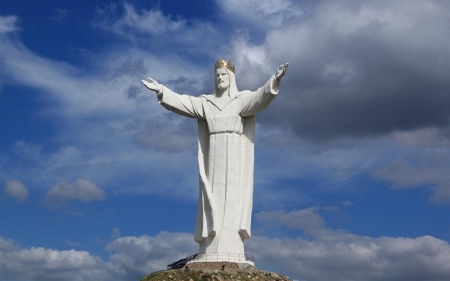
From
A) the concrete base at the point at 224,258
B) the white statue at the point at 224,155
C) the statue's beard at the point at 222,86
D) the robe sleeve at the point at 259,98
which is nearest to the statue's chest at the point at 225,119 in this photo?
the white statue at the point at 224,155

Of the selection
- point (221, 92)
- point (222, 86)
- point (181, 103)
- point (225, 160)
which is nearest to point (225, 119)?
point (221, 92)

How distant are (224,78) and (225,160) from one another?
341 cm

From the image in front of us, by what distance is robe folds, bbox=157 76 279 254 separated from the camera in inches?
1070

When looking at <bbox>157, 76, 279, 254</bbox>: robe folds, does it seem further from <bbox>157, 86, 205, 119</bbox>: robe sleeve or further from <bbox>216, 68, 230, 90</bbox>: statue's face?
<bbox>216, 68, 230, 90</bbox>: statue's face

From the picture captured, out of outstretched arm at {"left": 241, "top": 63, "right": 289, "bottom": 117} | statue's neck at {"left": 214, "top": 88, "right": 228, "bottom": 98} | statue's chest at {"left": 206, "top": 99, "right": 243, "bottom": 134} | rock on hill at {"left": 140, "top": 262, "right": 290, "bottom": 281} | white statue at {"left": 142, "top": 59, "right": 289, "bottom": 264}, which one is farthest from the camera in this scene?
statue's neck at {"left": 214, "top": 88, "right": 228, "bottom": 98}

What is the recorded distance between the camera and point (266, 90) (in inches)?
1058

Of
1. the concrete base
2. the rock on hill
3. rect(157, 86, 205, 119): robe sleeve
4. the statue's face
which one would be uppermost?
the statue's face

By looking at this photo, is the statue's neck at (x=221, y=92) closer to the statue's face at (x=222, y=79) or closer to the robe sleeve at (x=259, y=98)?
the statue's face at (x=222, y=79)

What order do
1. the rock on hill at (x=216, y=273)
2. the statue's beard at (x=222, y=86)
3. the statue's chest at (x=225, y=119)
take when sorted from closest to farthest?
1. the rock on hill at (x=216, y=273)
2. the statue's chest at (x=225, y=119)
3. the statue's beard at (x=222, y=86)

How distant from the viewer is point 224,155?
2769 cm

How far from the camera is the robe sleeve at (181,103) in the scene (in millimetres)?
28438

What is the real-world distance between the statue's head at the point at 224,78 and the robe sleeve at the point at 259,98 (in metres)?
0.68

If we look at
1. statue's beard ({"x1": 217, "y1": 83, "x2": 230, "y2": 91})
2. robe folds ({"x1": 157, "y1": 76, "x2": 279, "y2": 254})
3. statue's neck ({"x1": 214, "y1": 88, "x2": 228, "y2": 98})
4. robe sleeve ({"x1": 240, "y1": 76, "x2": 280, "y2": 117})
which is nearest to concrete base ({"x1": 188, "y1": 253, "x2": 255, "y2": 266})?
robe folds ({"x1": 157, "y1": 76, "x2": 279, "y2": 254})

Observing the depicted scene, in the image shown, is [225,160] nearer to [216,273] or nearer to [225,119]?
[225,119]
